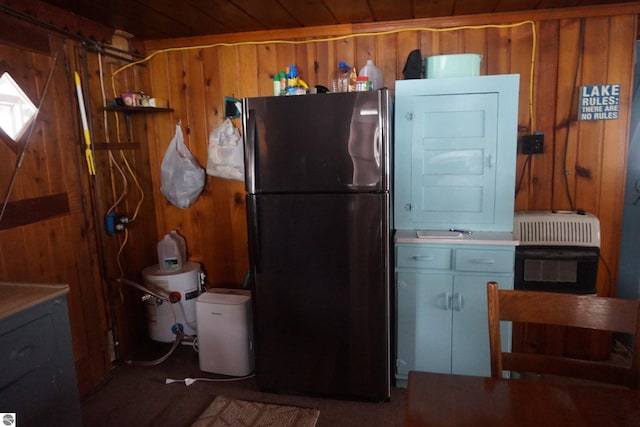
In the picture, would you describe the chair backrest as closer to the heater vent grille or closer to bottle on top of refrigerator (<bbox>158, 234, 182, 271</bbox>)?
the heater vent grille

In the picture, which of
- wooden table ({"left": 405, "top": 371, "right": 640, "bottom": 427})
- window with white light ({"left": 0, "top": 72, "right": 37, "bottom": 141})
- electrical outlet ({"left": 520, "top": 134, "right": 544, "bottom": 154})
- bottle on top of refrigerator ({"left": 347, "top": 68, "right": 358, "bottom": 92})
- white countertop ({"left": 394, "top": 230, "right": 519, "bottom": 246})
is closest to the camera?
wooden table ({"left": 405, "top": 371, "right": 640, "bottom": 427})

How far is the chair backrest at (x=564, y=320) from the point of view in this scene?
1101 mm

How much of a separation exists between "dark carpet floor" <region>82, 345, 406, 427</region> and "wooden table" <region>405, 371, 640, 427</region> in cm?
120

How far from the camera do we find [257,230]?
2.12 metres

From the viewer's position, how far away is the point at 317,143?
2016 mm

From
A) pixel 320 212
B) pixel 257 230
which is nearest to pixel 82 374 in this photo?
pixel 257 230

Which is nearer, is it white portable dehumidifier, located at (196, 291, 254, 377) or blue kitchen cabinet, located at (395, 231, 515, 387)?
blue kitchen cabinet, located at (395, 231, 515, 387)

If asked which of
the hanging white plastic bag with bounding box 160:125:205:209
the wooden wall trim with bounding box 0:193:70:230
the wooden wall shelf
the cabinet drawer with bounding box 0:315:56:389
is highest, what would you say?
the wooden wall shelf

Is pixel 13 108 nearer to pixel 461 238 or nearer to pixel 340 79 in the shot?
pixel 340 79

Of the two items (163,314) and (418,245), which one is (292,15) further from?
(163,314)

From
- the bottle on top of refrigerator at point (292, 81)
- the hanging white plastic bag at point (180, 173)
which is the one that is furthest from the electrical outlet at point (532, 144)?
the hanging white plastic bag at point (180, 173)

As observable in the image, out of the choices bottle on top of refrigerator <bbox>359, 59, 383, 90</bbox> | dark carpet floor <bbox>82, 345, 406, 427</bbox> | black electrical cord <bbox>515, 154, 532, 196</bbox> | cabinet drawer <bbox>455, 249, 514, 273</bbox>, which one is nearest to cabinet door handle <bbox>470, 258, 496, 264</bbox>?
cabinet drawer <bbox>455, 249, 514, 273</bbox>

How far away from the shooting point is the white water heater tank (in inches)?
107

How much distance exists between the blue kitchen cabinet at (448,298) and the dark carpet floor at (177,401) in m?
0.31
